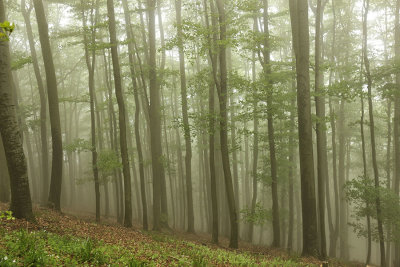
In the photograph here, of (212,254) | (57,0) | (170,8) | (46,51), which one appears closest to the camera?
(212,254)

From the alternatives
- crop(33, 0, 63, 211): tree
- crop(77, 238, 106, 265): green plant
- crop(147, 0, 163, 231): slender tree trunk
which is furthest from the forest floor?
crop(147, 0, 163, 231): slender tree trunk

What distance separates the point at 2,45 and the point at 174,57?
2131cm

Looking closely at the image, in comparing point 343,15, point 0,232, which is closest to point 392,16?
point 343,15

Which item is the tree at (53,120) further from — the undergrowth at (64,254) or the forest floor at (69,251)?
the undergrowth at (64,254)

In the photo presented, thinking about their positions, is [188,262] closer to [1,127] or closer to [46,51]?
[1,127]

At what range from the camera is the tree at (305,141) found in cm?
1141

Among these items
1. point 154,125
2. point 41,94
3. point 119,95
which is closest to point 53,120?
point 119,95

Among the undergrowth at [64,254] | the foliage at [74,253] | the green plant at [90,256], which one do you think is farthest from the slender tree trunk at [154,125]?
the green plant at [90,256]

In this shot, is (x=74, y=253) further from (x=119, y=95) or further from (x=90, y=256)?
(x=119, y=95)

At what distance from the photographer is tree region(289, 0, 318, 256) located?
11.4 m

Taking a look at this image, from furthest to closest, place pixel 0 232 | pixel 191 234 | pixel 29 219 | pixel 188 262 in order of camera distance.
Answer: pixel 191 234
pixel 29 219
pixel 188 262
pixel 0 232

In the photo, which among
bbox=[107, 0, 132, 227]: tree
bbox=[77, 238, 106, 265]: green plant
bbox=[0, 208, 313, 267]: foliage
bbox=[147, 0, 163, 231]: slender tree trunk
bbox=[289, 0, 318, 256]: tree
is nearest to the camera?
bbox=[0, 208, 313, 267]: foliage

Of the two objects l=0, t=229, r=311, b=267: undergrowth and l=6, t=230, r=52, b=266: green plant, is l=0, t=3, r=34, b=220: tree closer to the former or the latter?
l=0, t=229, r=311, b=267: undergrowth

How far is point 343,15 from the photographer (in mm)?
Answer: 19078
